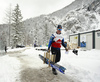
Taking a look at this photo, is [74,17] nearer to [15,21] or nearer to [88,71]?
[15,21]

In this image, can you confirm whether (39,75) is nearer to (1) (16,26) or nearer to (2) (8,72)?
(2) (8,72)

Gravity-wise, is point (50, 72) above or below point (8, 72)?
below

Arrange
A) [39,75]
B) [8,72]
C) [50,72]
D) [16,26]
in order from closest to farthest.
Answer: [39,75], [8,72], [50,72], [16,26]

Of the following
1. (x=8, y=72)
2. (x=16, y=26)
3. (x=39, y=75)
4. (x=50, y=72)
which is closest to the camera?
(x=39, y=75)

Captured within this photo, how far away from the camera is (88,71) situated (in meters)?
3.16

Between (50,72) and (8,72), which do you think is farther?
(50,72)

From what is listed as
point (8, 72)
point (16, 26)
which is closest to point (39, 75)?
point (8, 72)

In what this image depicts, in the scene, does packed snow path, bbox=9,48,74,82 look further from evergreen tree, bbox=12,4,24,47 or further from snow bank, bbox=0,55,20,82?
evergreen tree, bbox=12,4,24,47

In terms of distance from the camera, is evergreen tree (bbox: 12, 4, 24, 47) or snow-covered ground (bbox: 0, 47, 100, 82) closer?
snow-covered ground (bbox: 0, 47, 100, 82)

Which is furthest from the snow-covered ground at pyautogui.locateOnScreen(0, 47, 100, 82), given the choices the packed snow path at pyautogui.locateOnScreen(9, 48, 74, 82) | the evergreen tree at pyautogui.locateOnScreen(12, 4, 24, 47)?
the evergreen tree at pyautogui.locateOnScreen(12, 4, 24, 47)

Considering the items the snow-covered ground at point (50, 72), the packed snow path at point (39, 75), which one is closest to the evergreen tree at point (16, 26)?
the snow-covered ground at point (50, 72)

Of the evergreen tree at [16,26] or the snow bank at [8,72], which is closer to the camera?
the snow bank at [8,72]

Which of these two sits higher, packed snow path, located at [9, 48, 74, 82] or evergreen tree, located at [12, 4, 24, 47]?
evergreen tree, located at [12, 4, 24, 47]

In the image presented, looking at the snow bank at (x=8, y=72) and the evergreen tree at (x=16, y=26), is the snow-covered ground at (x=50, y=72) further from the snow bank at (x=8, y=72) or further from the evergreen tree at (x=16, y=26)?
the evergreen tree at (x=16, y=26)
